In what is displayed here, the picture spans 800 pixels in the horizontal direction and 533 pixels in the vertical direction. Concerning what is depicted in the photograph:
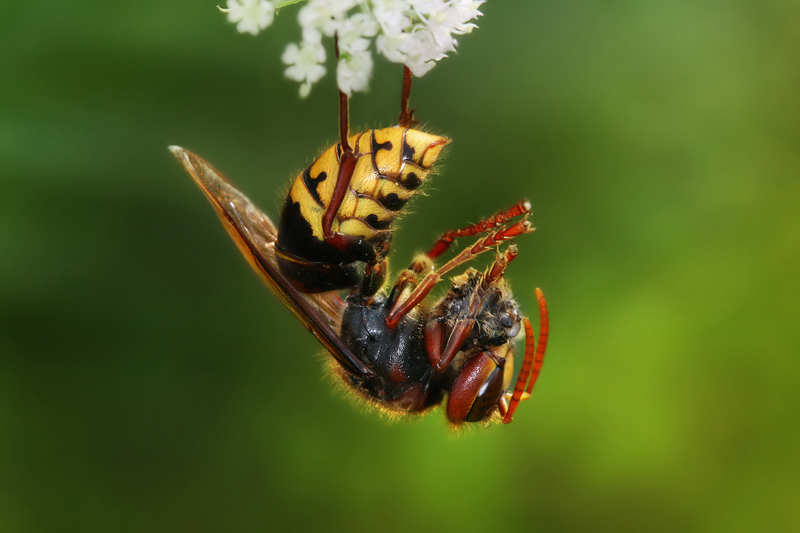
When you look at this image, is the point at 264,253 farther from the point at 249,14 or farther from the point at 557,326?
the point at 557,326

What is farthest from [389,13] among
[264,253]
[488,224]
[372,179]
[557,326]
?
[557,326]

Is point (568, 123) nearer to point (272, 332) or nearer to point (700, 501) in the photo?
point (272, 332)

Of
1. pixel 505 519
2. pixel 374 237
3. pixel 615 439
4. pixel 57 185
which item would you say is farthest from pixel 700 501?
pixel 57 185

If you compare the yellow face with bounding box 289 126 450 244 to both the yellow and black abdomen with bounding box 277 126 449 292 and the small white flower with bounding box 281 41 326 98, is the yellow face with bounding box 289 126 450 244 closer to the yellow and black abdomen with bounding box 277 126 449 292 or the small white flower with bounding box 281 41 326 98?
the yellow and black abdomen with bounding box 277 126 449 292

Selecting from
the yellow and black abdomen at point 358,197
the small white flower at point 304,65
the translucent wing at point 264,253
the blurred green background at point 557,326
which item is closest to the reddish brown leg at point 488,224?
the yellow and black abdomen at point 358,197

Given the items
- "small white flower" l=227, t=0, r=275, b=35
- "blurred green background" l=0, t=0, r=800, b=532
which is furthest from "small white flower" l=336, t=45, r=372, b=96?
"blurred green background" l=0, t=0, r=800, b=532

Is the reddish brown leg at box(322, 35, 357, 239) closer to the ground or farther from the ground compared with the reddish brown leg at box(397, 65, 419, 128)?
closer to the ground
